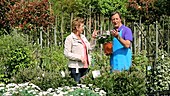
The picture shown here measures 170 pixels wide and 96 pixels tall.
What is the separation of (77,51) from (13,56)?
140 inches

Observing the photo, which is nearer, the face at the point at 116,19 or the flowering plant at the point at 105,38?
the face at the point at 116,19

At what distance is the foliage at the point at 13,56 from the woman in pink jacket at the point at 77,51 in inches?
133

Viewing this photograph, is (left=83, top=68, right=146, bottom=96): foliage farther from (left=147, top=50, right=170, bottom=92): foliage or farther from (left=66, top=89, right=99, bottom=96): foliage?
(left=147, top=50, right=170, bottom=92): foliage

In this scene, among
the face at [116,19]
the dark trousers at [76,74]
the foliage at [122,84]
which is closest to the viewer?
the foliage at [122,84]

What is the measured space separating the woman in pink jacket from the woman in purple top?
15.8 inches

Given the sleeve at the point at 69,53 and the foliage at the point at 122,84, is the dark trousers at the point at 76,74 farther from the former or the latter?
the foliage at the point at 122,84

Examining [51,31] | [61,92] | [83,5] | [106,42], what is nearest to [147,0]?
[83,5]

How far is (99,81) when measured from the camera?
7441 millimetres

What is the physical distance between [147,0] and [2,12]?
17.5 ft

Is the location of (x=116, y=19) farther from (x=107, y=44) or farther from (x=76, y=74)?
(x=76, y=74)

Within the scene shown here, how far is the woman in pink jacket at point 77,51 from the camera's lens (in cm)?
820

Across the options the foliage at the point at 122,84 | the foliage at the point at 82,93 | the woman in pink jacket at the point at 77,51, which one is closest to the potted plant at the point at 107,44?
the woman in pink jacket at the point at 77,51

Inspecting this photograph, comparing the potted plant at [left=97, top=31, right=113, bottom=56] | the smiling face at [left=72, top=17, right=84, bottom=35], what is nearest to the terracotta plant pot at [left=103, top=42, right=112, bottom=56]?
the potted plant at [left=97, top=31, right=113, bottom=56]

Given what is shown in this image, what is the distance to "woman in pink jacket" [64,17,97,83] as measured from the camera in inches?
323
